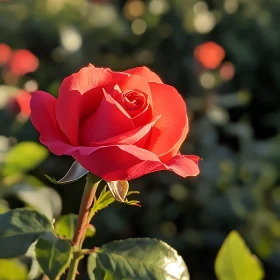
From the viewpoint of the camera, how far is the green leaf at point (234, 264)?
57cm

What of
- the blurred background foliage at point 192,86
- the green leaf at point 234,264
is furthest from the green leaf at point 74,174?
the blurred background foliage at point 192,86

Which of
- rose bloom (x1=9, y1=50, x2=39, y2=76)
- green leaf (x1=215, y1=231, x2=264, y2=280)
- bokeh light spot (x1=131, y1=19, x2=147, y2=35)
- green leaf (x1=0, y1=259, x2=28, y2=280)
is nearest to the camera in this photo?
green leaf (x1=215, y1=231, x2=264, y2=280)

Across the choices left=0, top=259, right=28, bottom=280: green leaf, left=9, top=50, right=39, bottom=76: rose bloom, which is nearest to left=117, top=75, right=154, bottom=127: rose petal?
left=0, top=259, right=28, bottom=280: green leaf

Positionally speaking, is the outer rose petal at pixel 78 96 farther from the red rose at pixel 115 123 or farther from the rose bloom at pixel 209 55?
the rose bloom at pixel 209 55

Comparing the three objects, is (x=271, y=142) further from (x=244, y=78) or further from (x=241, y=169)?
(x=244, y=78)

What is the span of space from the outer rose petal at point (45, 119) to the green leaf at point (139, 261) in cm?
11

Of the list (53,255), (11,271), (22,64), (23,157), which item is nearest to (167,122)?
(53,255)

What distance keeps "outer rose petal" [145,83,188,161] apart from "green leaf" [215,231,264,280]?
14 cm

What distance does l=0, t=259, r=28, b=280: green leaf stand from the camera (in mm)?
685

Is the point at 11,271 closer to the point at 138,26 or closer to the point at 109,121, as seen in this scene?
the point at 109,121

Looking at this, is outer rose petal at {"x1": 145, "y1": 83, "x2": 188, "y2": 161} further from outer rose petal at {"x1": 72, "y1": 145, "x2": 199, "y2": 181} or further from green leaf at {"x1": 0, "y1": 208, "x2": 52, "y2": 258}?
green leaf at {"x1": 0, "y1": 208, "x2": 52, "y2": 258}

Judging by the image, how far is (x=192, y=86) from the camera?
8.02ft

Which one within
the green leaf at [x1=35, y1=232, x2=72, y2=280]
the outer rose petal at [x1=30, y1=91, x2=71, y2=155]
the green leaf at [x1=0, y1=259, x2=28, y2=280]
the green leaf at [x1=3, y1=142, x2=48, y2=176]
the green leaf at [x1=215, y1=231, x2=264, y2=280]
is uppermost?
the outer rose petal at [x1=30, y1=91, x2=71, y2=155]

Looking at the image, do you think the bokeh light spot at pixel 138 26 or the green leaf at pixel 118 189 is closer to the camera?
the green leaf at pixel 118 189
